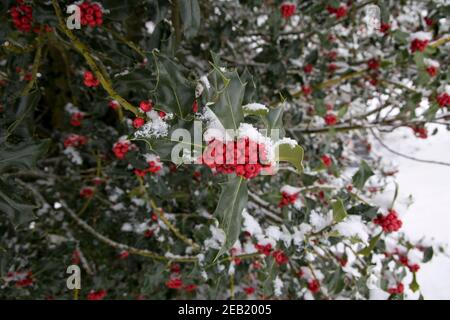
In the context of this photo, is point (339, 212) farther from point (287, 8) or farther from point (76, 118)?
point (76, 118)

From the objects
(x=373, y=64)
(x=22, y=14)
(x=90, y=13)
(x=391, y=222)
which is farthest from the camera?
(x=373, y=64)

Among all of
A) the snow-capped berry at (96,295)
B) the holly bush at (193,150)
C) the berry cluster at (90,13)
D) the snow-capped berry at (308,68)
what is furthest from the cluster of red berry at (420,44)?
the snow-capped berry at (96,295)

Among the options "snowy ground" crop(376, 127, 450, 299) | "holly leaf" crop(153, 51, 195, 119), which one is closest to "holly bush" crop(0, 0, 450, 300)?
"holly leaf" crop(153, 51, 195, 119)

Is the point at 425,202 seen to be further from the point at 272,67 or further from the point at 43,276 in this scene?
the point at 43,276

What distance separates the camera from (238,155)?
2.24 ft

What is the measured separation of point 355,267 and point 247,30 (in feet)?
5.72

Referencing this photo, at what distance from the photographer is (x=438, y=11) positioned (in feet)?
6.48

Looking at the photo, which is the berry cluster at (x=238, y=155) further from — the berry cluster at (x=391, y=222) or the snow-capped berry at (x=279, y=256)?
the berry cluster at (x=391, y=222)

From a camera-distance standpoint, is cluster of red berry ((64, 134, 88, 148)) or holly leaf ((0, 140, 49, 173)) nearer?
holly leaf ((0, 140, 49, 173))

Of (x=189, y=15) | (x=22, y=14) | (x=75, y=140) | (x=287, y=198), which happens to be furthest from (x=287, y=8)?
(x=75, y=140)

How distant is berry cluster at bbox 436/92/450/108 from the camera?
6.01ft

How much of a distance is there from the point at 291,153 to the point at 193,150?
0.19m

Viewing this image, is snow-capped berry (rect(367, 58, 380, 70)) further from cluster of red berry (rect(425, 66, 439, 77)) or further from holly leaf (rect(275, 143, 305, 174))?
holly leaf (rect(275, 143, 305, 174))
